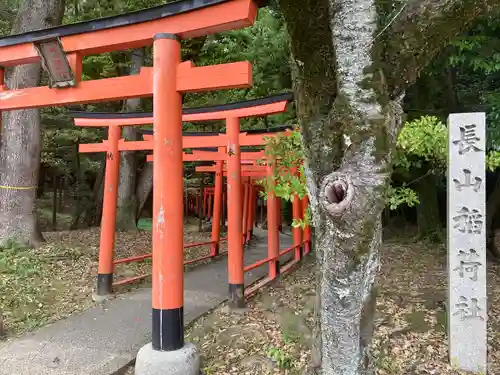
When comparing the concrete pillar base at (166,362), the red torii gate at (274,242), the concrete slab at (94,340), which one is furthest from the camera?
the red torii gate at (274,242)

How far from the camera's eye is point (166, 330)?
3.91 m

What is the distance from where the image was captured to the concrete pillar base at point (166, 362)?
12.3 feet

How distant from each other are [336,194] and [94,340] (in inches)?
145

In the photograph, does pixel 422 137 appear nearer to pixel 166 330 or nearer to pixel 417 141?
pixel 417 141

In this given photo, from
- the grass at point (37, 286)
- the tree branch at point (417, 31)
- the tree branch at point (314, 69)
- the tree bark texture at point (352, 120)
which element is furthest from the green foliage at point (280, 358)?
the grass at point (37, 286)

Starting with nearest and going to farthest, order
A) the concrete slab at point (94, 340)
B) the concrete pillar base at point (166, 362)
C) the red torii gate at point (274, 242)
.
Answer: the concrete pillar base at point (166, 362)
the concrete slab at point (94, 340)
the red torii gate at point (274, 242)

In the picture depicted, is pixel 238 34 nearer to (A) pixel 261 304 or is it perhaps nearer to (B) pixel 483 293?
(A) pixel 261 304

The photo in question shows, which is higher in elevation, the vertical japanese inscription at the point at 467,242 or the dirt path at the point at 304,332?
the vertical japanese inscription at the point at 467,242

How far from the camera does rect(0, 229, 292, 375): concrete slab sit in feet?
13.8

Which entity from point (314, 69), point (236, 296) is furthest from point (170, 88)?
point (236, 296)

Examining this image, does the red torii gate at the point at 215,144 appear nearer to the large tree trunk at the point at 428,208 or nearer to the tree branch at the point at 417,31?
the tree branch at the point at 417,31

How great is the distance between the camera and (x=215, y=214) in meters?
10.1

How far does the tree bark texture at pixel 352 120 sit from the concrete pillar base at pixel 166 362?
1432 mm

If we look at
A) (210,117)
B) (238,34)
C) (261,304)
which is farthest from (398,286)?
(238,34)
